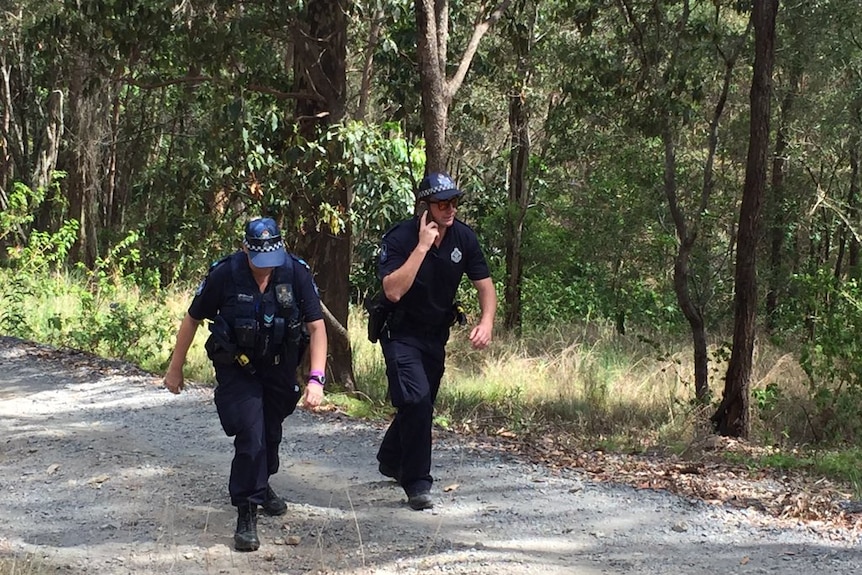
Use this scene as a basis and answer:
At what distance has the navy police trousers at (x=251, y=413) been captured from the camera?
4695 mm

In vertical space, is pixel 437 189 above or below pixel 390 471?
above

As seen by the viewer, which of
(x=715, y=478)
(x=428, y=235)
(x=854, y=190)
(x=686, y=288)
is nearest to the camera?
(x=428, y=235)

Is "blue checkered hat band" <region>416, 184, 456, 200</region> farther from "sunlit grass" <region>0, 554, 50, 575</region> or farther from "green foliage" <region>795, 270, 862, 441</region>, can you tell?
"green foliage" <region>795, 270, 862, 441</region>

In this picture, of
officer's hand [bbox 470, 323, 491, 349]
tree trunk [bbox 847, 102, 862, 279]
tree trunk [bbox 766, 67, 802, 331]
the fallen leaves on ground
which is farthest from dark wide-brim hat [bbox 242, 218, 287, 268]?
tree trunk [bbox 766, 67, 802, 331]

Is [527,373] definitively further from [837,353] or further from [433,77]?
[433,77]

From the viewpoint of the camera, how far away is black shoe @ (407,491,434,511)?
5371mm

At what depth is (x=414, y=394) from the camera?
17.3 feet

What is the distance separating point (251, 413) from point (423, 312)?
3.90 ft

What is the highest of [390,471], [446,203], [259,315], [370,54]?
[370,54]

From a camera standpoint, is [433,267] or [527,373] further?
[527,373]

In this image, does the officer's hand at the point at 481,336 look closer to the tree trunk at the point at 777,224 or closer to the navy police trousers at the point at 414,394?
the navy police trousers at the point at 414,394

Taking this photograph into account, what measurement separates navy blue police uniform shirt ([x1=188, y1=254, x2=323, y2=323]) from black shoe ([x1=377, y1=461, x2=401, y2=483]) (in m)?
1.37

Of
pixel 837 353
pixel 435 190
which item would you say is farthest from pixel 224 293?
pixel 837 353

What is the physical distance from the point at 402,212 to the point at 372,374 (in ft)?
10.1
